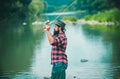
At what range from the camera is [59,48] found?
1480 cm

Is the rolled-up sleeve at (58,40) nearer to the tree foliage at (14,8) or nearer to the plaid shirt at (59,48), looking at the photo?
the plaid shirt at (59,48)

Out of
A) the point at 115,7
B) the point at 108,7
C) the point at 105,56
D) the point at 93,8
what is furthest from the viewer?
the point at 93,8

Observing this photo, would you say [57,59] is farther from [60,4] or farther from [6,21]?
[60,4]

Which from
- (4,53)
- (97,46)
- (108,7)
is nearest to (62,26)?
(4,53)

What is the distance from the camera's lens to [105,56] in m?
29.7

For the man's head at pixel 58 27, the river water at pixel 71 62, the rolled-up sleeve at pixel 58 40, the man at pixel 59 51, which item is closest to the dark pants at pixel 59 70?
the man at pixel 59 51

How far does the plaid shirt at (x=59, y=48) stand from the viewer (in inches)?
580

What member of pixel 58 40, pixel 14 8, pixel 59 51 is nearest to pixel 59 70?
pixel 59 51

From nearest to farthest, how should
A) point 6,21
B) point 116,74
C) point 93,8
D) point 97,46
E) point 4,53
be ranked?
point 116,74
point 4,53
point 97,46
point 6,21
point 93,8

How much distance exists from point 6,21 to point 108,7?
22162mm

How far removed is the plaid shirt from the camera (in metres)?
14.7

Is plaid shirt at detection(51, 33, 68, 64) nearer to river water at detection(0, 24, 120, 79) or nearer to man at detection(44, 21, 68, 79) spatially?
man at detection(44, 21, 68, 79)

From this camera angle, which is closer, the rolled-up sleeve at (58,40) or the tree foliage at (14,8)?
the rolled-up sleeve at (58,40)

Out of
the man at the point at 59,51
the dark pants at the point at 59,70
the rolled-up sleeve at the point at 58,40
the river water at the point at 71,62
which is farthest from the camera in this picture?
the river water at the point at 71,62
